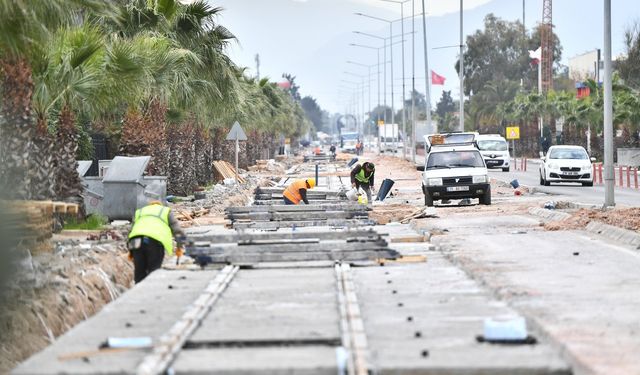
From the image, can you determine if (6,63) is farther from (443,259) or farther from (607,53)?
(607,53)

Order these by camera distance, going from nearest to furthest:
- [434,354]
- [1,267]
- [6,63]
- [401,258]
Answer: [434,354], [1,267], [401,258], [6,63]

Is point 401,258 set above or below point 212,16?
below

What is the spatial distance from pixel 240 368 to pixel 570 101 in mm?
93191

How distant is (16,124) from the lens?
74.9ft

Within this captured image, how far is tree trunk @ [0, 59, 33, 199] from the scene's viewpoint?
73.7 ft

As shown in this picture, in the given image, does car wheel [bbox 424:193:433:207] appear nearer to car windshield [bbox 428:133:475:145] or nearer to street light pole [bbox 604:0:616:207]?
street light pole [bbox 604:0:616:207]

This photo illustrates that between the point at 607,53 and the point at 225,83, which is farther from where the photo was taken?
the point at 225,83

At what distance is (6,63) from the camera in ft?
72.9

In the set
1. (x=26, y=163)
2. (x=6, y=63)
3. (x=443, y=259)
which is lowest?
(x=443, y=259)

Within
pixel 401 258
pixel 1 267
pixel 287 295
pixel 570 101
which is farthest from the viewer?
pixel 570 101

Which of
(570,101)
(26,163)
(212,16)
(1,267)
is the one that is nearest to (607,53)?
(212,16)

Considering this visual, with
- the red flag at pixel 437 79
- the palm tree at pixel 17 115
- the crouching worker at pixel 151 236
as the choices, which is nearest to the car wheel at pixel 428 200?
the palm tree at pixel 17 115

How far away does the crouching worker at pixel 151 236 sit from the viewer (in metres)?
17.6

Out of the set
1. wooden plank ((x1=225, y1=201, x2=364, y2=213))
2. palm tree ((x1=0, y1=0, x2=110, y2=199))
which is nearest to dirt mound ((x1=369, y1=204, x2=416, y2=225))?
wooden plank ((x1=225, y1=201, x2=364, y2=213))
